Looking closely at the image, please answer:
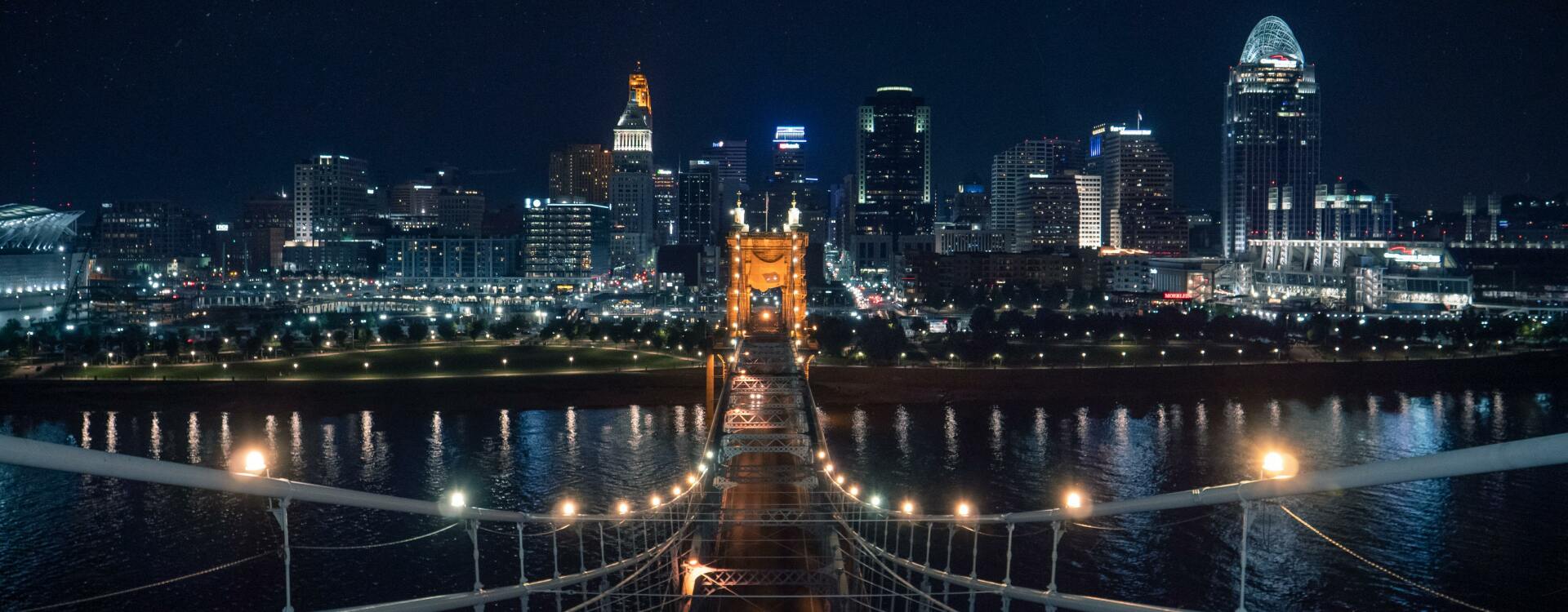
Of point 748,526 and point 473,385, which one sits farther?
point 473,385

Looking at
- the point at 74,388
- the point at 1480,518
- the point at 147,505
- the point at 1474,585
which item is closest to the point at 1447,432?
the point at 1480,518

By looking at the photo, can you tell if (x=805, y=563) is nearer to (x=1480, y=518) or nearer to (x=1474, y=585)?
(x=1474, y=585)

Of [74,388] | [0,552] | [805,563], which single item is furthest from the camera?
[74,388]

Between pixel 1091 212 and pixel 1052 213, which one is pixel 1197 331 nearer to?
pixel 1052 213

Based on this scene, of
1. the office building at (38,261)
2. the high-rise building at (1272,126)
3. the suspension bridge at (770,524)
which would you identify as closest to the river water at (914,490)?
the suspension bridge at (770,524)

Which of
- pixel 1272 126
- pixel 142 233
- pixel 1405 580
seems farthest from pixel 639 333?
pixel 142 233
